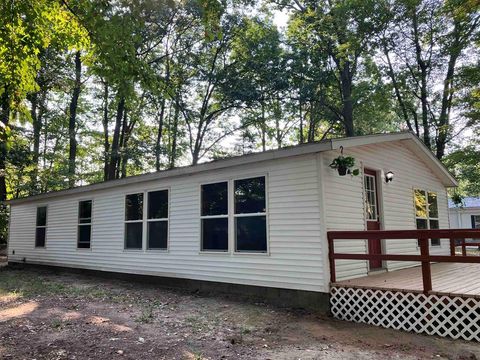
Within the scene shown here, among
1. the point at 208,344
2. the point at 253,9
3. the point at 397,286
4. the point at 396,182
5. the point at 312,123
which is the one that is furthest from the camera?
the point at 312,123

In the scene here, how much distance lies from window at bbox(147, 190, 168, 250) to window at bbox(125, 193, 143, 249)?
13.7 inches

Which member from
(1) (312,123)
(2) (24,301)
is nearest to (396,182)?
(2) (24,301)

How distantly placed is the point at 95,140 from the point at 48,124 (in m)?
5.56

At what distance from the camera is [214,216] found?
7.74m

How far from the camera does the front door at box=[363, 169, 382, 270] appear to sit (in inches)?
303

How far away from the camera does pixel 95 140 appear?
27031 millimetres

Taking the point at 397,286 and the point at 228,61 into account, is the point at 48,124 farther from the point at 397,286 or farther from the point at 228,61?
the point at 397,286

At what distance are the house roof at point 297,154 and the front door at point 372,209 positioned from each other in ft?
2.95

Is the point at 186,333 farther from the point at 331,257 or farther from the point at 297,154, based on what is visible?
the point at 297,154

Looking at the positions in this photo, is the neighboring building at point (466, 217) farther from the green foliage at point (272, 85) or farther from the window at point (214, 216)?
the window at point (214, 216)

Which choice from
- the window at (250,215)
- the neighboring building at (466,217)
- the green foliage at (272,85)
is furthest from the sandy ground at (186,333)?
the neighboring building at (466,217)

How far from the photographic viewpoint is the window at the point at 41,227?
12694 millimetres

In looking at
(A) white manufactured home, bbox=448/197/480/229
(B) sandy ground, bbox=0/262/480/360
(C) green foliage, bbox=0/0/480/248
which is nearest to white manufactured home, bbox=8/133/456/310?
(B) sandy ground, bbox=0/262/480/360

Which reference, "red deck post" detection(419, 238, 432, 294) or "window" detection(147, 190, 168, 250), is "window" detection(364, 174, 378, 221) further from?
"window" detection(147, 190, 168, 250)
